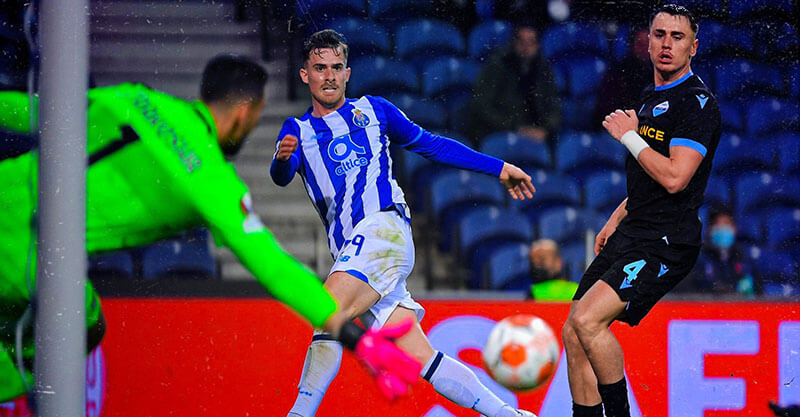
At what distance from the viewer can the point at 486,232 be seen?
16.8ft

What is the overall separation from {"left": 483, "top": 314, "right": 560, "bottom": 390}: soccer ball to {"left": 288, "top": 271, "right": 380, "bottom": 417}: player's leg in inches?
19.4

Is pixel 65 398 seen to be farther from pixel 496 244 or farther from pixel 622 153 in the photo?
pixel 622 153

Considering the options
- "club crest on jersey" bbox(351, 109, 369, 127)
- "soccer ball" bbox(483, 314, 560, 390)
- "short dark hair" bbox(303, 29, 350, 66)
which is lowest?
"soccer ball" bbox(483, 314, 560, 390)

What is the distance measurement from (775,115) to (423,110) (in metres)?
1.77

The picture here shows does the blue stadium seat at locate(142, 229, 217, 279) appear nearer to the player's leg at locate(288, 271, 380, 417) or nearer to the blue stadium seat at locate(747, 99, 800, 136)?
the player's leg at locate(288, 271, 380, 417)

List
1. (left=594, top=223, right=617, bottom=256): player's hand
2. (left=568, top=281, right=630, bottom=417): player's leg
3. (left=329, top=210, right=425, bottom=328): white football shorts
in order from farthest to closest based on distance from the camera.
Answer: (left=594, top=223, right=617, bottom=256): player's hand → (left=329, top=210, right=425, bottom=328): white football shorts → (left=568, top=281, right=630, bottom=417): player's leg

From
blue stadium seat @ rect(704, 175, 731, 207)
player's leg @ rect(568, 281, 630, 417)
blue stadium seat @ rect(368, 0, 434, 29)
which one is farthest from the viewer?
blue stadium seat @ rect(704, 175, 731, 207)

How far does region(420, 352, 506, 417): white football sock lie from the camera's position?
12.5ft

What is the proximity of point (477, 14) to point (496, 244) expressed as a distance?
1166 mm

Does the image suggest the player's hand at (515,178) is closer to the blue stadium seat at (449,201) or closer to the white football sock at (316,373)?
the white football sock at (316,373)

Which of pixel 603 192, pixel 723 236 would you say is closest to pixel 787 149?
pixel 723 236

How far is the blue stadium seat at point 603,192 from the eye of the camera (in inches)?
199

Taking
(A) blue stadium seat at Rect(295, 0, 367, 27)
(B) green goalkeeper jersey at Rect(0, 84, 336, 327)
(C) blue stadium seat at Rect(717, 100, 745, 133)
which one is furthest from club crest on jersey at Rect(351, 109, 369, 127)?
(C) blue stadium seat at Rect(717, 100, 745, 133)

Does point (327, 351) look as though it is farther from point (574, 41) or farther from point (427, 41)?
point (574, 41)
